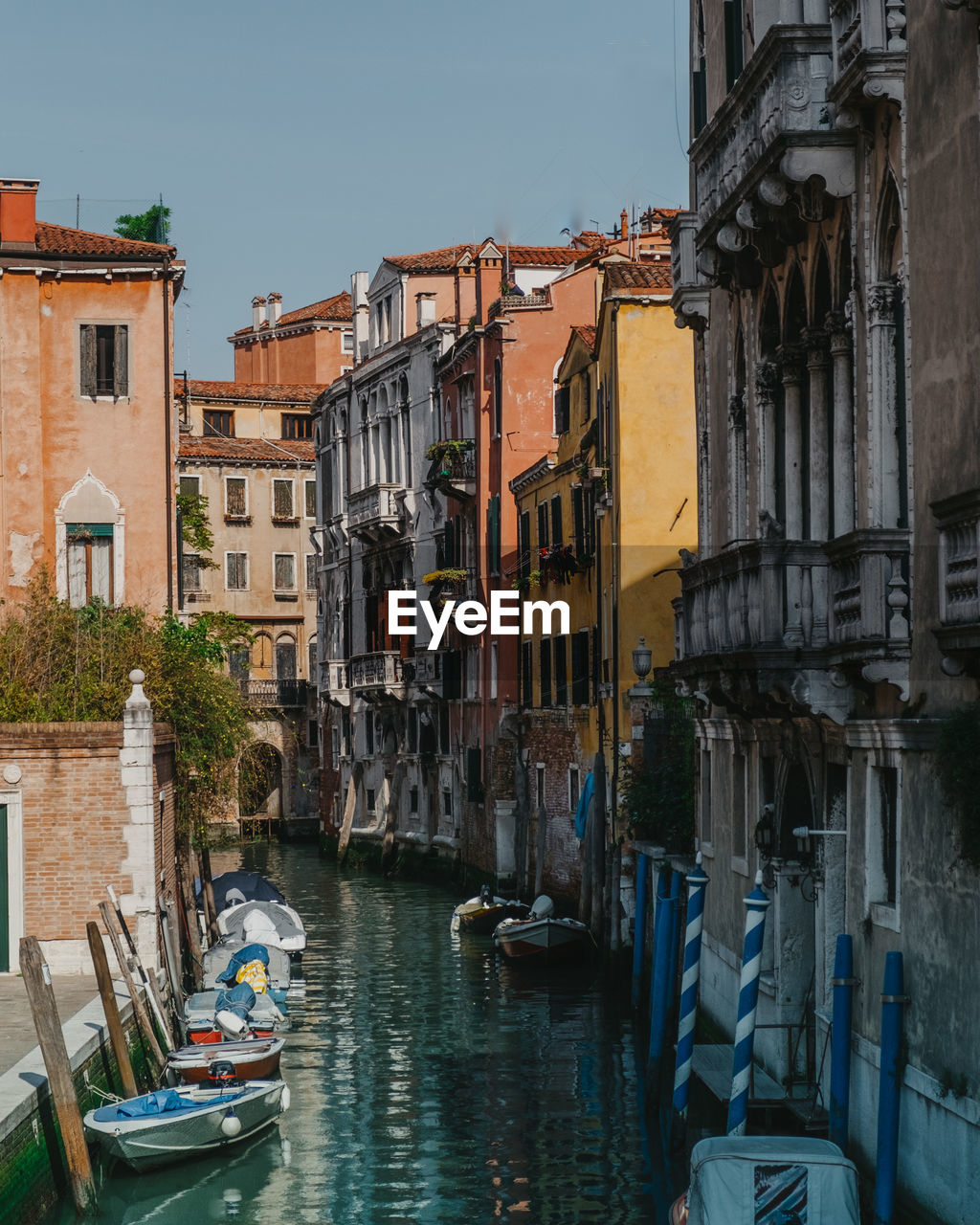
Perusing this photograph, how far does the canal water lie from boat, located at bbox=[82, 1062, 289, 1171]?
178 mm

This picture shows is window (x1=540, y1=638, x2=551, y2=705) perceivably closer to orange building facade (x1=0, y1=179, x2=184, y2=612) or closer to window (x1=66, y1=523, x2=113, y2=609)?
orange building facade (x1=0, y1=179, x2=184, y2=612)

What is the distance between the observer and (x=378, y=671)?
36.3 m

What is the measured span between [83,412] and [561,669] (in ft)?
27.1

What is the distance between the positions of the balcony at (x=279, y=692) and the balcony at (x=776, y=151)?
34899 millimetres

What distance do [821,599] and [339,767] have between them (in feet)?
101

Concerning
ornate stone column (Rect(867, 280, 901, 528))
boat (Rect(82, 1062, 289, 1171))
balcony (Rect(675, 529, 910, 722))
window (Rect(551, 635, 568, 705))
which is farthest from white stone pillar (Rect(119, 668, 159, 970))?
window (Rect(551, 635, 568, 705))

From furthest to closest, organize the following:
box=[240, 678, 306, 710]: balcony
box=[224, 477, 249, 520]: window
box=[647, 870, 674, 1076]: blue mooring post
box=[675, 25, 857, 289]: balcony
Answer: box=[224, 477, 249, 520]: window < box=[240, 678, 306, 710]: balcony < box=[647, 870, 674, 1076]: blue mooring post < box=[675, 25, 857, 289]: balcony

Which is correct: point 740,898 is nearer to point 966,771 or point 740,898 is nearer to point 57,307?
point 966,771

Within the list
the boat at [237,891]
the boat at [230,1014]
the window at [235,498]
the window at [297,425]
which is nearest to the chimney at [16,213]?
the boat at [237,891]

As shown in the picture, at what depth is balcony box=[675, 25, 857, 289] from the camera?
1045cm

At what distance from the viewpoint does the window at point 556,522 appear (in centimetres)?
2612

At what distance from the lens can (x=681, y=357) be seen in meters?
22.4

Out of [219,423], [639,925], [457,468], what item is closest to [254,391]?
[219,423]

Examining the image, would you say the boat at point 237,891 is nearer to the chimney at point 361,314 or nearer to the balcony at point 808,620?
the balcony at point 808,620
